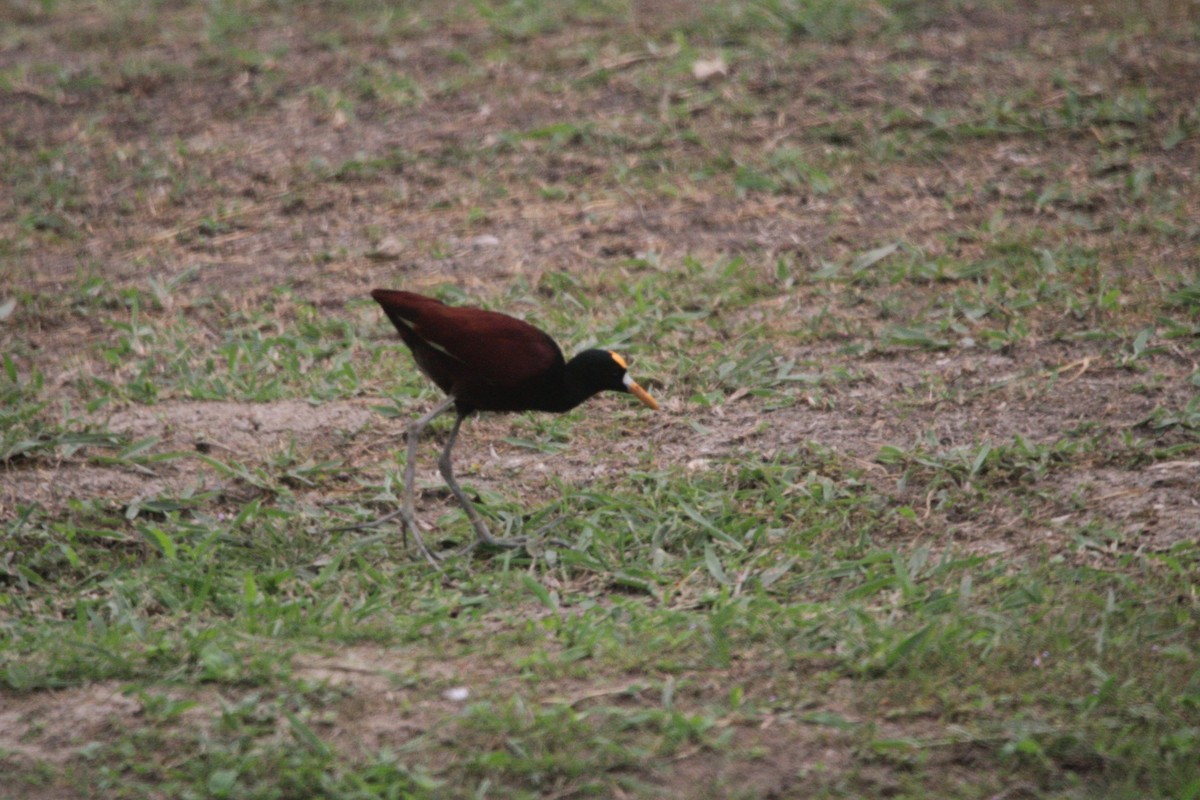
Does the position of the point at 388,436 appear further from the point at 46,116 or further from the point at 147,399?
the point at 46,116

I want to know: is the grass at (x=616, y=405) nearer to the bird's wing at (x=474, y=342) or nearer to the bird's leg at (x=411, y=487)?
the bird's leg at (x=411, y=487)

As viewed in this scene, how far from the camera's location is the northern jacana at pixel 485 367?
4.95 m

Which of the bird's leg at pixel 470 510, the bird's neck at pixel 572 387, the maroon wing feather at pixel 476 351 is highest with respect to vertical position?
the maroon wing feather at pixel 476 351

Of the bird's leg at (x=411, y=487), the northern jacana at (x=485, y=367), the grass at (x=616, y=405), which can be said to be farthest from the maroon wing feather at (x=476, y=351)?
the grass at (x=616, y=405)

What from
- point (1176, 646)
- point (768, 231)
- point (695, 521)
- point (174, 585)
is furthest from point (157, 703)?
point (768, 231)

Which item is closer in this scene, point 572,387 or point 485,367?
point 485,367

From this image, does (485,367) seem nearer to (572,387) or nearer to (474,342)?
(474,342)

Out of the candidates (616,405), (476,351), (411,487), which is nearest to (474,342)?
(476,351)

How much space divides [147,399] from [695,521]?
2612mm

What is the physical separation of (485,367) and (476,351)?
7 cm

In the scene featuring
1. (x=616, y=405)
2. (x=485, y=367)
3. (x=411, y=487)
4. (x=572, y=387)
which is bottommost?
(x=616, y=405)

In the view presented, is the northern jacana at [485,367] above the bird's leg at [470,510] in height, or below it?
above

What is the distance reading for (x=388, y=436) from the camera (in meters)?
5.86

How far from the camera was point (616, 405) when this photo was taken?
6090mm
